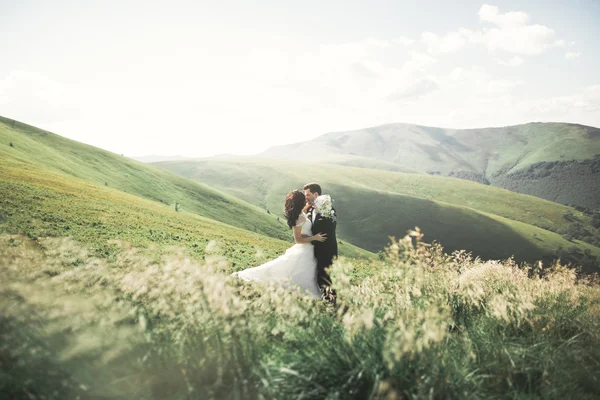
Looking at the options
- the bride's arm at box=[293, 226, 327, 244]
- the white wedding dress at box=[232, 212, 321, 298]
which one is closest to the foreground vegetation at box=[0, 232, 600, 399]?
the bride's arm at box=[293, 226, 327, 244]

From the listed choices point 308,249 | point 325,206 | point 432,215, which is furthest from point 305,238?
point 432,215

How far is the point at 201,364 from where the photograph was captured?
14.3 ft

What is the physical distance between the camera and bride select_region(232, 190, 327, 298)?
9.96 m

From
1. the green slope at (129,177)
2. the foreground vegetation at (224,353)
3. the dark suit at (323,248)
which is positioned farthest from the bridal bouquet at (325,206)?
the green slope at (129,177)

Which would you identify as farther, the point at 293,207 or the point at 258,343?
the point at 293,207

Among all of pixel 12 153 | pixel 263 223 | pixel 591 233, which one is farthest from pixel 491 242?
pixel 12 153

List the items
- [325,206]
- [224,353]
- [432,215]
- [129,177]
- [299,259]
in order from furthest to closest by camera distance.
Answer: [432,215] < [129,177] < [299,259] < [325,206] < [224,353]

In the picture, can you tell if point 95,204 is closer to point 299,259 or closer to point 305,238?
point 299,259

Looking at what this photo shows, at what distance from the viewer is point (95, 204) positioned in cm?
3262

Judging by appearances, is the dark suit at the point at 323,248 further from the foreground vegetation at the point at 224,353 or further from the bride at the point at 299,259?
the foreground vegetation at the point at 224,353

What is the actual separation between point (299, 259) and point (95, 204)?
29.5m

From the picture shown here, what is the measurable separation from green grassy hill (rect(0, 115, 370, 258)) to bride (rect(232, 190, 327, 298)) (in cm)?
1177

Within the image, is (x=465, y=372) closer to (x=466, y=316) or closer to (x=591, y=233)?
(x=466, y=316)

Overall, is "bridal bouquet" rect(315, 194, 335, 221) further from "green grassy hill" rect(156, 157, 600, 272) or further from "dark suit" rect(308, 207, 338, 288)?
"green grassy hill" rect(156, 157, 600, 272)
